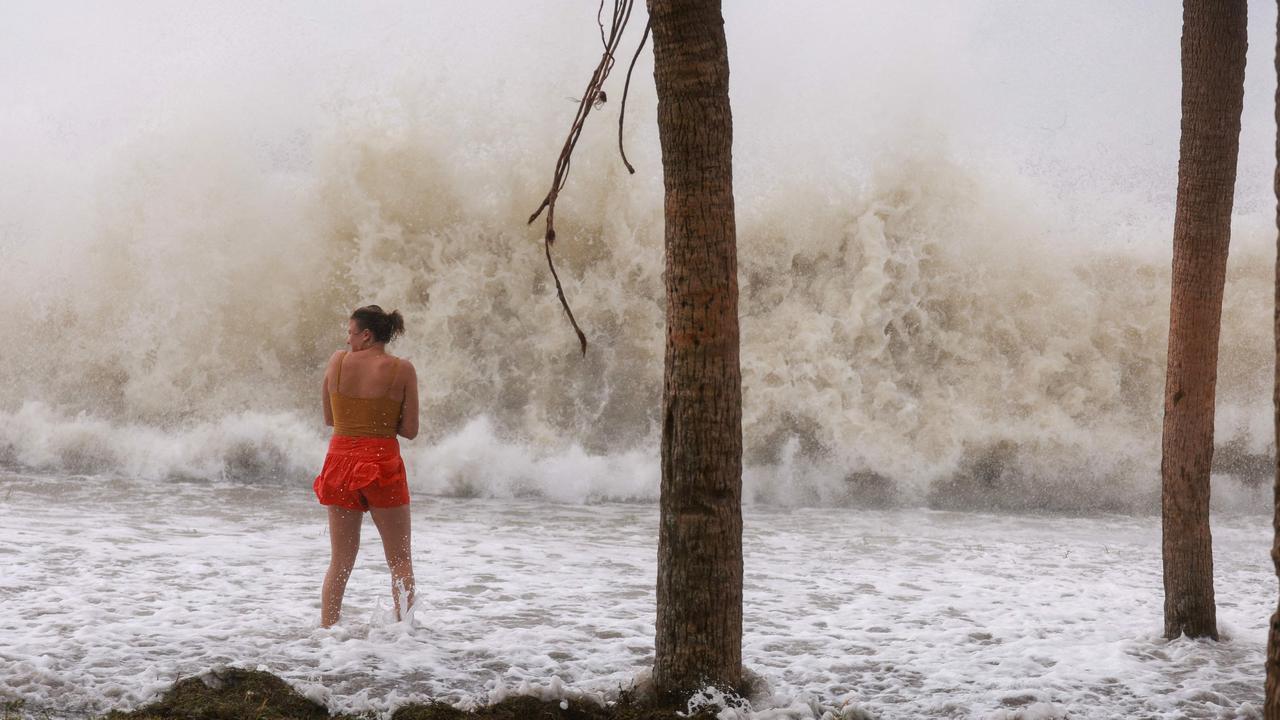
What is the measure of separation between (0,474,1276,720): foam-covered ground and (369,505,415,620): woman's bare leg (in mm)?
315

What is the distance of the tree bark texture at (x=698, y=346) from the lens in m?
4.12

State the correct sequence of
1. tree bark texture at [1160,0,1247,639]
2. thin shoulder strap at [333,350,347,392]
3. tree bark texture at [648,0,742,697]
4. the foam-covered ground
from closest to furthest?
tree bark texture at [648,0,742,697], the foam-covered ground, tree bark texture at [1160,0,1247,639], thin shoulder strap at [333,350,347,392]

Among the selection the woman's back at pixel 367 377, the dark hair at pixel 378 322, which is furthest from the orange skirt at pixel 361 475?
the dark hair at pixel 378 322

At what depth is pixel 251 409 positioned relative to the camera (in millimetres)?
14562

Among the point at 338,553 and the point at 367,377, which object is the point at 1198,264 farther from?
the point at 338,553

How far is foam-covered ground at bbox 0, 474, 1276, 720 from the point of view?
16.6 feet

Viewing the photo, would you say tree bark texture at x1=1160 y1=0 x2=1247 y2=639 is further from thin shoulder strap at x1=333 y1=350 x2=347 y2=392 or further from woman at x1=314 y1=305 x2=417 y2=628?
thin shoulder strap at x1=333 y1=350 x2=347 y2=392

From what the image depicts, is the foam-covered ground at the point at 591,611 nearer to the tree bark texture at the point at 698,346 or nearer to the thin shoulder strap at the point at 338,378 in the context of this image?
the tree bark texture at the point at 698,346

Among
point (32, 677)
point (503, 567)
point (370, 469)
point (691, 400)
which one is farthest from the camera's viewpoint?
point (503, 567)

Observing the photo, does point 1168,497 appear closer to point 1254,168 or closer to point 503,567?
point 503,567

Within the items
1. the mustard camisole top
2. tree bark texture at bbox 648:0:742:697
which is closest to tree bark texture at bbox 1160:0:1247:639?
tree bark texture at bbox 648:0:742:697

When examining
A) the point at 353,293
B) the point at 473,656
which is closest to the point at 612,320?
the point at 353,293

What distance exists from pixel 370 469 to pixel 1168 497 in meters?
4.17

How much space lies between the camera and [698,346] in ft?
13.6
